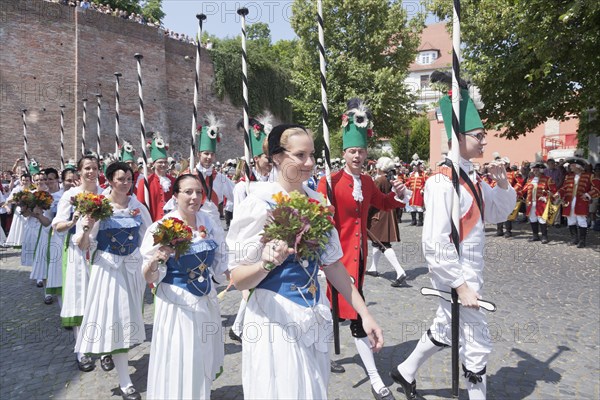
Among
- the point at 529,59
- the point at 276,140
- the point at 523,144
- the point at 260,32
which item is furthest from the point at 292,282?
the point at 260,32

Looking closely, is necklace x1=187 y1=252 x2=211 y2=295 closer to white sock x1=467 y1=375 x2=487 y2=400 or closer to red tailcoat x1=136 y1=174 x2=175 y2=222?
white sock x1=467 y1=375 x2=487 y2=400

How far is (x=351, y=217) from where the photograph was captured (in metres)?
4.73

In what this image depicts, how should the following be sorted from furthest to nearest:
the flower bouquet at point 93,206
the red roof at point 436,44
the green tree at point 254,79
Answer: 1. the red roof at point 436,44
2. the green tree at point 254,79
3. the flower bouquet at point 93,206

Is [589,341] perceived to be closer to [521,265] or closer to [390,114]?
[521,265]

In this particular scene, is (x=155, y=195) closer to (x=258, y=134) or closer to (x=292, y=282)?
(x=258, y=134)

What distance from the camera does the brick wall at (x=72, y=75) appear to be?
24453mm

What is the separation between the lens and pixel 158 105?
30.2 m

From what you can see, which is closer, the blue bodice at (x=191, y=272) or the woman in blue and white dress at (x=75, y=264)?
the blue bodice at (x=191, y=272)

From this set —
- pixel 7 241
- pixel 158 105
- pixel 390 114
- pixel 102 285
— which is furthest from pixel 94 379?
pixel 158 105

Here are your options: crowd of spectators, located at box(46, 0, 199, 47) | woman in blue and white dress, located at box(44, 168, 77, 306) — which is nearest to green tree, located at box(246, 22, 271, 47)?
crowd of spectators, located at box(46, 0, 199, 47)

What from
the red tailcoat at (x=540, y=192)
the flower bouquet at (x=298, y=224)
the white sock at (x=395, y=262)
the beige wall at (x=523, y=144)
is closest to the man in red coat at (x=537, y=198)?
the red tailcoat at (x=540, y=192)

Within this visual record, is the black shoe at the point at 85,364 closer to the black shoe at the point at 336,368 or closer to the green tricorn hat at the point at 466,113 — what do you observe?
the black shoe at the point at 336,368

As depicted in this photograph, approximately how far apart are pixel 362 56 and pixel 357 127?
76.3ft

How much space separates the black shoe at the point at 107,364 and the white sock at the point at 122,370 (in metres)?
0.66
